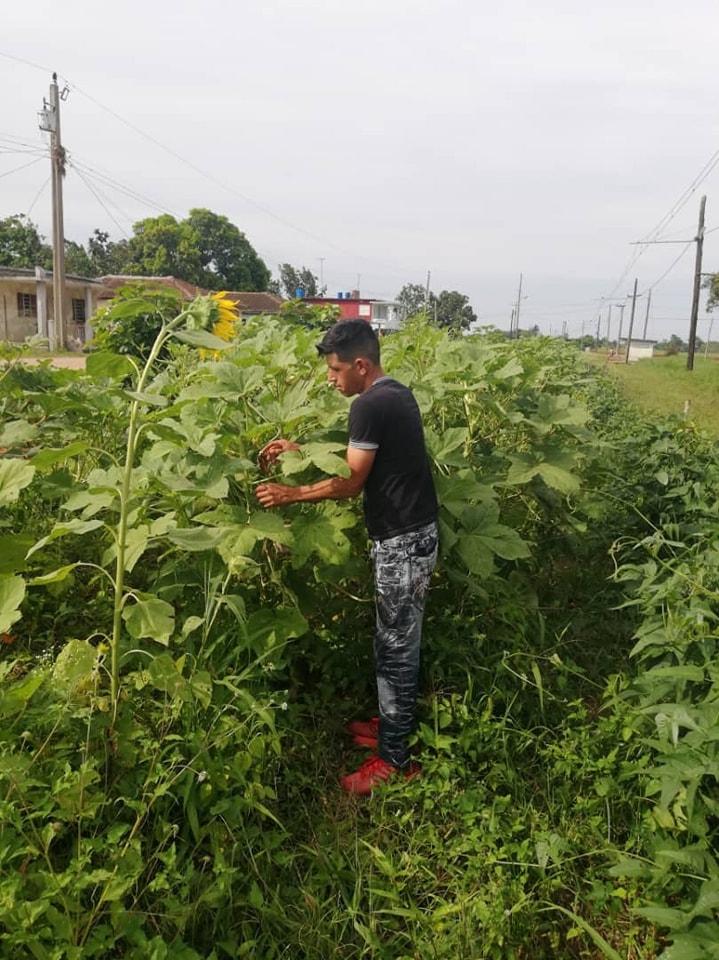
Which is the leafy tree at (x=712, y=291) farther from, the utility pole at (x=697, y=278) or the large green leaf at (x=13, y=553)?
the large green leaf at (x=13, y=553)

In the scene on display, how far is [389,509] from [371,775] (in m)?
0.92

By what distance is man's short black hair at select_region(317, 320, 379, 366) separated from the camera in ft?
8.07

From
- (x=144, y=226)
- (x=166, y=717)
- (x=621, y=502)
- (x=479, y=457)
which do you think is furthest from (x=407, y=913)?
(x=144, y=226)

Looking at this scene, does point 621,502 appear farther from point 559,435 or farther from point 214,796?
point 214,796

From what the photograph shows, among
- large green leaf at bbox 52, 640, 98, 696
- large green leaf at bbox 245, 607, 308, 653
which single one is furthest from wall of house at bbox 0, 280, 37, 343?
large green leaf at bbox 52, 640, 98, 696

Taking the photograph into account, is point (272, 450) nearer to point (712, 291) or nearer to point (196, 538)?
point (196, 538)

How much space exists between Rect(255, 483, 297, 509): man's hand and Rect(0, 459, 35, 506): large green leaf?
67cm

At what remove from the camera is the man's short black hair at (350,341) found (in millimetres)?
2459

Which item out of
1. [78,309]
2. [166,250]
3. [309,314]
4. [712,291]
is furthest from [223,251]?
[309,314]

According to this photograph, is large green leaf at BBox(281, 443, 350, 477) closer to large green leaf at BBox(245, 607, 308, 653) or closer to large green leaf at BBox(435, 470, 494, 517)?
large green leaf at BBox(245, 607, 308, 653)

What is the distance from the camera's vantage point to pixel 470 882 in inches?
81.8

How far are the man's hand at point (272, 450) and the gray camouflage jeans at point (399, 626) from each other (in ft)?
1.52

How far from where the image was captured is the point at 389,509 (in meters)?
2.47

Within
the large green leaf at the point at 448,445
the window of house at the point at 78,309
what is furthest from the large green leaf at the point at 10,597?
the window of house at the point at 78,309
